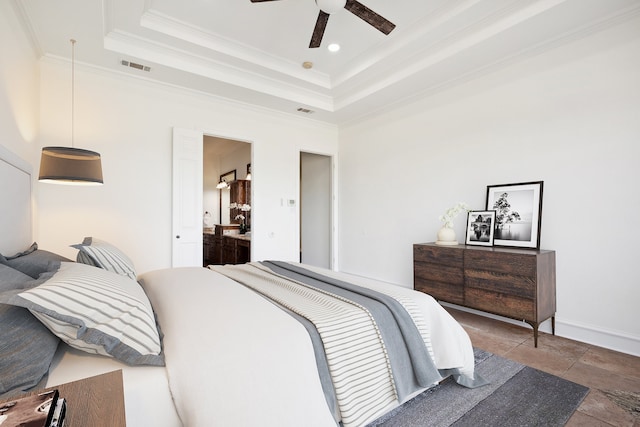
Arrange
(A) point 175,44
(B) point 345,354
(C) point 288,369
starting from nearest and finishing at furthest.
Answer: (C) point 288,369 < (B) point 345,354 < (A) point 175,44

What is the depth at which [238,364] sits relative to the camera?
1.12 metres

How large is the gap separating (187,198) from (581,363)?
4407 millimetres

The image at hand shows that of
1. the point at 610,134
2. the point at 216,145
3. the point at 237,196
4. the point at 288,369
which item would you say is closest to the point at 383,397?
the point at 288,369

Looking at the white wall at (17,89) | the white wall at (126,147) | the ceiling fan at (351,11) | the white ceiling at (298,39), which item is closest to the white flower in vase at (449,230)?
the white ceiling at (298,39)

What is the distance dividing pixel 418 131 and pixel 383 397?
12.1ft

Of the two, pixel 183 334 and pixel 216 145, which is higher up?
pixel 216 145

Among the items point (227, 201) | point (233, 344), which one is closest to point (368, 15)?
point (233, 344)

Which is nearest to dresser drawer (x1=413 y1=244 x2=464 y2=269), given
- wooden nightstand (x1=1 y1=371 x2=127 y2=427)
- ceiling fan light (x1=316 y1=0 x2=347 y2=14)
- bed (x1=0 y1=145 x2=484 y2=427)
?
bed (x1=0 y1=145 x2=484 y2=427)

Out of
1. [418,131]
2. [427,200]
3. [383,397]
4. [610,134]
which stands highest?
[418,131]

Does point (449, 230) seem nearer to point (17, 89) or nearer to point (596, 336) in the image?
point (596, 336)

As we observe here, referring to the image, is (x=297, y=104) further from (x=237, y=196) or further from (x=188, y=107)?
(x=237, y=196)

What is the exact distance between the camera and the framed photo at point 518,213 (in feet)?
9.92

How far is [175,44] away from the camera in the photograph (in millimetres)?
3350

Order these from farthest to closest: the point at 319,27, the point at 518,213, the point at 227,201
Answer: the point at 227,201
the point at 518,213
the point at 319,27
